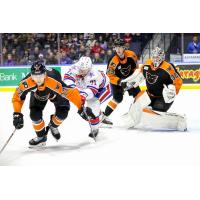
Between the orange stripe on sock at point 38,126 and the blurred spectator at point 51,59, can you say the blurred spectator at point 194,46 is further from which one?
the orange stripe on sock at point 38,126

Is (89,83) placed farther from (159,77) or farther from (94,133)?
(159,77)

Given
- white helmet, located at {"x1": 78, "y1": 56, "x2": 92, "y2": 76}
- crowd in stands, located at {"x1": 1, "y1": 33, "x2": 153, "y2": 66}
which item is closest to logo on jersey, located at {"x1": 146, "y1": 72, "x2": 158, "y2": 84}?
crowd in stands, located at {"x1": 1, "y1": 33, "x2": 153, "y2": 66}

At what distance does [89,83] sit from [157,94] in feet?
1.65

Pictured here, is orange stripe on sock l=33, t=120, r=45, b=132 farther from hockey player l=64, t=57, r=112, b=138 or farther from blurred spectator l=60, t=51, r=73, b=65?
blurred spectator l=60, t=51, r=73, b=65

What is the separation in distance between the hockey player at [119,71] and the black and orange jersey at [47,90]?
0.89 ft

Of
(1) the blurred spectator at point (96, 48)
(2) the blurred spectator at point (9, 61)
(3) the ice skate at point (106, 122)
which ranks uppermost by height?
(1) the blurred spectator at point (96, 48)

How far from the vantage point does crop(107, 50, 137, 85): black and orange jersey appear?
150 inches

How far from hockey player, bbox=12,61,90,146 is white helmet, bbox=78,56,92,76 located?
0.53ft

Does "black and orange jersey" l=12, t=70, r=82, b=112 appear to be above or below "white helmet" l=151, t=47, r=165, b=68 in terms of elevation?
below

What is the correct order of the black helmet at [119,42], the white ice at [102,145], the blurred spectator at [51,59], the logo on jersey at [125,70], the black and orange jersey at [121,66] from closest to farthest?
the white ice at [102,145] < the blurred spectator at [51,59] < the black helmet at [119,42] < the black and orange jersey at [121,66] < the logo on jersey at [125,70]

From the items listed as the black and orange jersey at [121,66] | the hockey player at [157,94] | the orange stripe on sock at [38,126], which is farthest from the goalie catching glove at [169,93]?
the orange stripe on sock at [38,126]

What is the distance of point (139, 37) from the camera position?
3656mm

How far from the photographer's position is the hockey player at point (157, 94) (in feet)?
12.3

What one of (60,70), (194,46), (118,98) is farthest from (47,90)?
(194,46)
